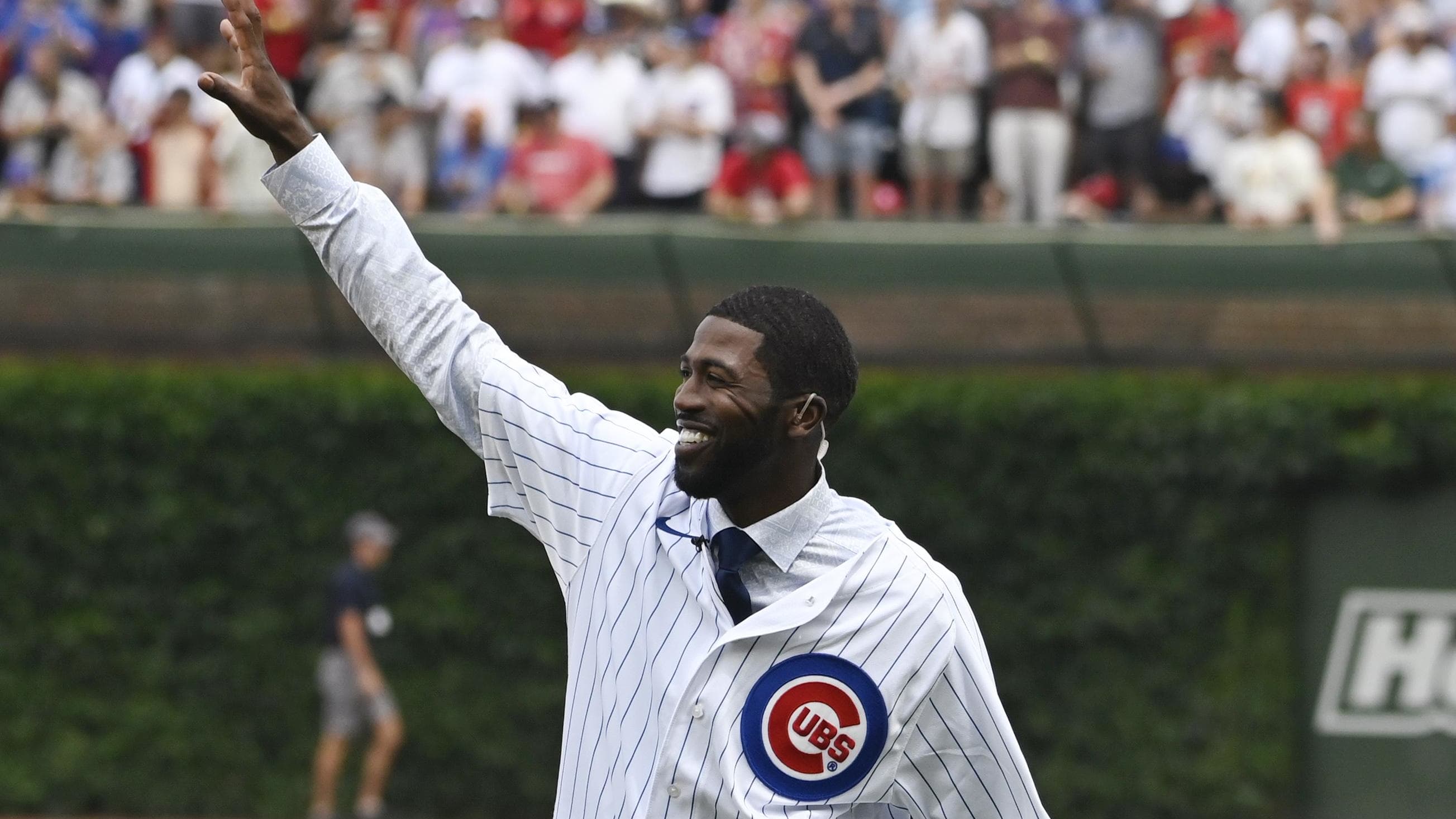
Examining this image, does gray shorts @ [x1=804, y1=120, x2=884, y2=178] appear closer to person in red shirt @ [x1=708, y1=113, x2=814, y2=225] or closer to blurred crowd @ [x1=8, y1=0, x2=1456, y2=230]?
blurred crowd @ [x1=8, y1=0, x2=1456, y2=230]

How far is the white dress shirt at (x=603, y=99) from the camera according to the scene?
13.3m

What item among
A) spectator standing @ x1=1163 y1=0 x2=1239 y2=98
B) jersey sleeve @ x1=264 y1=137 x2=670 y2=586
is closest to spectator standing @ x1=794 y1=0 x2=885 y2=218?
spectator standing @ x1=1163 y1=0 x2=1239 y2=98

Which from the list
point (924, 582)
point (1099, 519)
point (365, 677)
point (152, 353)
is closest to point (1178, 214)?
point (1099, 519)

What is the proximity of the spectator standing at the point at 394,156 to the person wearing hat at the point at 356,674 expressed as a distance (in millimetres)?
2512

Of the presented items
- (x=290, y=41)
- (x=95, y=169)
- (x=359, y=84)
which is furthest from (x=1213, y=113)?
(x=95, y=169)

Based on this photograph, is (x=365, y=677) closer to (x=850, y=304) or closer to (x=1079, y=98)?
(x=850, y=304)

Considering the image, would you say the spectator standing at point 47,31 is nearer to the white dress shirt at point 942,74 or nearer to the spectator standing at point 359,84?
the spectator standing at point 359,84

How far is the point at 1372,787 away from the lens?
1192cm

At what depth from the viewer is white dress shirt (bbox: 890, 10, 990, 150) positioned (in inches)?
518

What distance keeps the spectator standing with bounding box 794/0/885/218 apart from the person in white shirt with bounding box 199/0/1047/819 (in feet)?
33.8

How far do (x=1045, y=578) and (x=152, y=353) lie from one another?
241 inches

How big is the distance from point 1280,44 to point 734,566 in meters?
11.6

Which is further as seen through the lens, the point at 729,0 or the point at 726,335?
the point at 729,0

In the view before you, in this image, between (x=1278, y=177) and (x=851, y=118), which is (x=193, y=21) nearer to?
(x=851, y=118)
